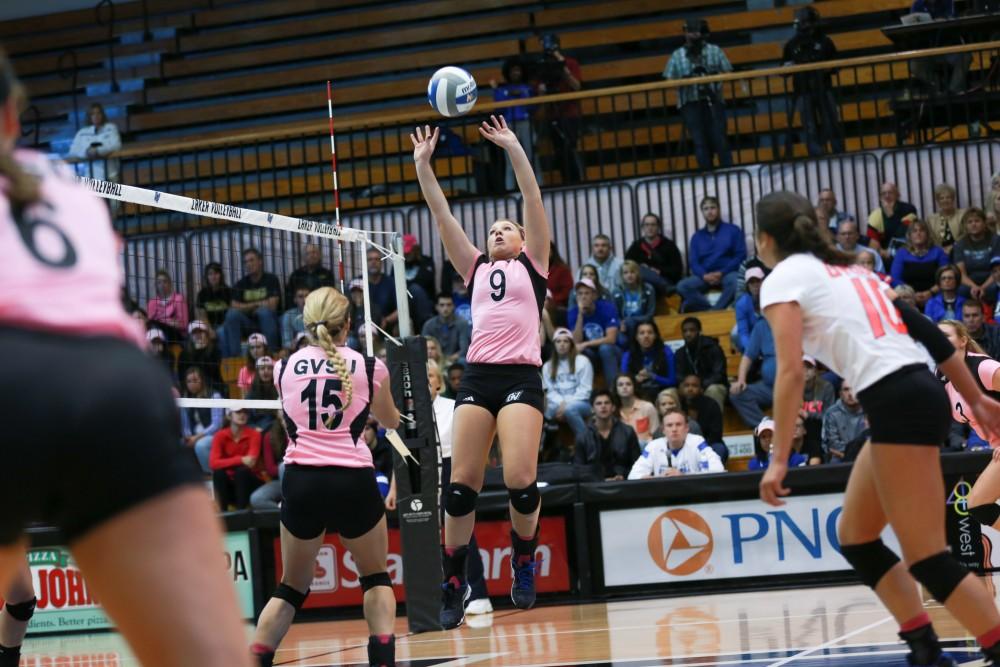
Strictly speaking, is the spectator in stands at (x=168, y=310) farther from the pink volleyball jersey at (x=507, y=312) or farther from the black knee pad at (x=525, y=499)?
the black knee pad at (x=525, y=499)

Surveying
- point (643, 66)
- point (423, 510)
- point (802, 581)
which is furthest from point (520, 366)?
point (643, 66)

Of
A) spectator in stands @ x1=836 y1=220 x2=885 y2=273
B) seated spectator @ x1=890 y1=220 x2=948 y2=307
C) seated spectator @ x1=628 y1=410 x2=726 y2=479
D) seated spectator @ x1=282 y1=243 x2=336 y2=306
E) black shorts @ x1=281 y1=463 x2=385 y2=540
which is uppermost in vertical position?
seated spectator @ x1=282 y1=243 x2=336 y2=306

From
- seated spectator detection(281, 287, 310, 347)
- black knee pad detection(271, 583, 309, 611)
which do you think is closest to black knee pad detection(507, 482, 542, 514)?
black knee pad detection(271, 583, 309, 611)

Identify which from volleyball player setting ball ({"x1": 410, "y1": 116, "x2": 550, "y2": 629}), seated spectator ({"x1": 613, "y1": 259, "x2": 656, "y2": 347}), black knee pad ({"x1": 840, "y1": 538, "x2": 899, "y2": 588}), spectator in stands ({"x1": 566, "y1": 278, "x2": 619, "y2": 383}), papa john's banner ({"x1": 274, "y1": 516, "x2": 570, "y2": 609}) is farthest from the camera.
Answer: seated spectator ({"x1": 613, "y1": 259, "x2": 656, "y2": 347})

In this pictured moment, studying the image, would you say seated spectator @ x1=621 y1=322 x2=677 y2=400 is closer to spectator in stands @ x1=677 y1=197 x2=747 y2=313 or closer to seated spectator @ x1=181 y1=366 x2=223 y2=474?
spectator in stands @ x1=677 y1=197 x2=747 y2=313

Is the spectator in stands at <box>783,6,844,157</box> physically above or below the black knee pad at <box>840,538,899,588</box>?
above

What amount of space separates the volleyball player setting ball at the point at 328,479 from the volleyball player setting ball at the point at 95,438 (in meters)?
3.80

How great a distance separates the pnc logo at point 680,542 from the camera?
35.0ft

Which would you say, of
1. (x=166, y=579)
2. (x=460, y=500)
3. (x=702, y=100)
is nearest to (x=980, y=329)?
(x=702, y=100)

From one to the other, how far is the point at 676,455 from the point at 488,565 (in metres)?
1.92

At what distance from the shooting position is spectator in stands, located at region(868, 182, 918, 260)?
13.6m

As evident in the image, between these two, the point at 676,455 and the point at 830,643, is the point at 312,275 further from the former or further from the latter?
the point at 830,643

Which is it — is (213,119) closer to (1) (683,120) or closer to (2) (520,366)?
(1) (683,120)

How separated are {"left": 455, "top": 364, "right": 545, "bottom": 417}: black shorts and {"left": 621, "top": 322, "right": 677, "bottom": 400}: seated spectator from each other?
225 inches
